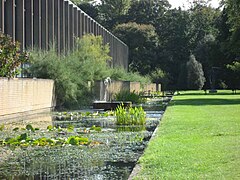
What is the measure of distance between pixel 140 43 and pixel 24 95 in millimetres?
70668

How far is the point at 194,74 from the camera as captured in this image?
89875 mm

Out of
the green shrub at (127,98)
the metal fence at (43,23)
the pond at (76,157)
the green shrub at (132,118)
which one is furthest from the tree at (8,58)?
→ the green shrub at (127,98)

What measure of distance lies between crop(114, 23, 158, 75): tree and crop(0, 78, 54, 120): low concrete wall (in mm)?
62015

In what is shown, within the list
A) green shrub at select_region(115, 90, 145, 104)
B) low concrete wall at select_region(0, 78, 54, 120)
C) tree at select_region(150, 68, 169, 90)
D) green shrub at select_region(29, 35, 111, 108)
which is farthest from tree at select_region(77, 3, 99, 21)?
low concrete wall at select_region(0, 78, 54, 120)

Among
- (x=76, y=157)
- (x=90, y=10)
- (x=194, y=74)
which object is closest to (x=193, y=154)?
(x=76, y=157)

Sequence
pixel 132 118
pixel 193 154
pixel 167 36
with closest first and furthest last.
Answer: pixel 193 154, pixel 132 118, pixel 167 36

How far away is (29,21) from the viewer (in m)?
40.2

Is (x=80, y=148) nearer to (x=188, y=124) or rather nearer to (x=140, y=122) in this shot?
(x=188, y=124)

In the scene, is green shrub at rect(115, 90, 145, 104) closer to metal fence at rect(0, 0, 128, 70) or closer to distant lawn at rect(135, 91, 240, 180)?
metal fence at rect(0, 0, 128, 70)

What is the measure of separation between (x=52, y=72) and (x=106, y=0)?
84.9 metres

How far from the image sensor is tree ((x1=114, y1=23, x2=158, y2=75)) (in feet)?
311

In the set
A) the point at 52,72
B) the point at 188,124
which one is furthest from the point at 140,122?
the point at 52,72

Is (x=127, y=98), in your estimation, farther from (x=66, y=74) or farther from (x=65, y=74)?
(x=65, y=74)

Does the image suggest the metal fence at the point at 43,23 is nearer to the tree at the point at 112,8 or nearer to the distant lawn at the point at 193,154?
the distant lawn at the point at 193,154
